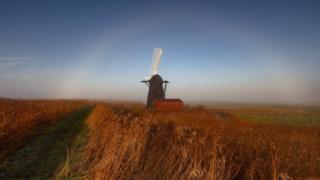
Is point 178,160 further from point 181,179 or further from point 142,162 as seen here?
point 142,162

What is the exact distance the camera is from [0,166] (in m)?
9.25

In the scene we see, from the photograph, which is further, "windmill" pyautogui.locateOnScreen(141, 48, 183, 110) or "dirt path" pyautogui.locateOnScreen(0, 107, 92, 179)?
"windmill" pyautogui.locateOnScreen(141, 48, 183, 110)

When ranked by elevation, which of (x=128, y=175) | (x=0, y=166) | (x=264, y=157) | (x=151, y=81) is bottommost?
(x=0, y=166)

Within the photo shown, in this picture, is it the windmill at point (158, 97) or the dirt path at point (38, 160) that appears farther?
the windmill at point (158, 97)

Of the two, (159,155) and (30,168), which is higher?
(159,155)

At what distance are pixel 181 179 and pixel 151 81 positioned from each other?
37.0m

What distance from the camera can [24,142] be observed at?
1385 centimetres

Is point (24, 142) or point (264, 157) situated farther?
point (24, 142)

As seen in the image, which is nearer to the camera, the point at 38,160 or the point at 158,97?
the point at 38,160

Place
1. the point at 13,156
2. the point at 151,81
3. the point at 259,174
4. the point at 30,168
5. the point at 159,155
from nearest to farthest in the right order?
the point at 259,174 < the point at 159,155 < the point at 30,168 < the point at 13,156 < the point at 151,81

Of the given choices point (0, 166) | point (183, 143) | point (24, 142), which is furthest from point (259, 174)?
point (24, 142)

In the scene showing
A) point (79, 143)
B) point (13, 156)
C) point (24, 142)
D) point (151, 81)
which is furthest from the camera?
point (151, 81)

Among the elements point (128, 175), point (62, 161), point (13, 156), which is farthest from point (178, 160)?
point (13, 156)

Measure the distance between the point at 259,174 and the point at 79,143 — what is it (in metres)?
8.90
